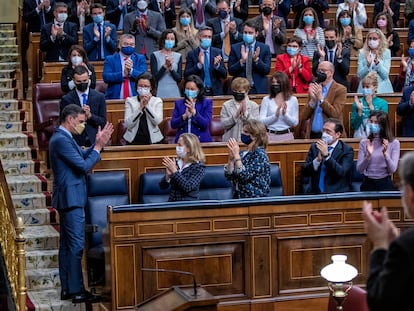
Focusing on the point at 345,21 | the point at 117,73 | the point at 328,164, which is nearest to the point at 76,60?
the point at 117,73

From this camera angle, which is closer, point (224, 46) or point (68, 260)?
point (68, 260)

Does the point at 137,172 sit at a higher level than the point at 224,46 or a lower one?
lower

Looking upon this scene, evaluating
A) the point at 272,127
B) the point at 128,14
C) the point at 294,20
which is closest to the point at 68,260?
the point at 272,127

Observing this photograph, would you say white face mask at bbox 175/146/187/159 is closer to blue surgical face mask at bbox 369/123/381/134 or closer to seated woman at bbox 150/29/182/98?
blue surgical face mask at bbox 369/123/381/134

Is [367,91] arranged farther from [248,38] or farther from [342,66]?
[248,38]

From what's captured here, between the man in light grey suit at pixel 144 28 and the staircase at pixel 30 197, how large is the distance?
1224 mm

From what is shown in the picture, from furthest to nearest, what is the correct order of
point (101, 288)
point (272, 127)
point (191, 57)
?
1. point (191, 57)
2. point (272, 127)
3. point (101, 288)

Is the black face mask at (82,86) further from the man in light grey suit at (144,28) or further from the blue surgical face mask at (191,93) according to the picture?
the man in light grey suit at (144,28)

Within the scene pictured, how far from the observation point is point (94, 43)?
9.08 m

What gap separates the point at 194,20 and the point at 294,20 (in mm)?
1427

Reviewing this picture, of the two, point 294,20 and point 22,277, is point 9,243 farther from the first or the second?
point 294,20

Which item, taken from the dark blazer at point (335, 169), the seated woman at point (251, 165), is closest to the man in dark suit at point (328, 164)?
the dark blazer at point (335, 169)

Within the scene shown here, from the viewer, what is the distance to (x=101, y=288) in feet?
21.2

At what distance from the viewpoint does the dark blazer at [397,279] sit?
2.76 meters
